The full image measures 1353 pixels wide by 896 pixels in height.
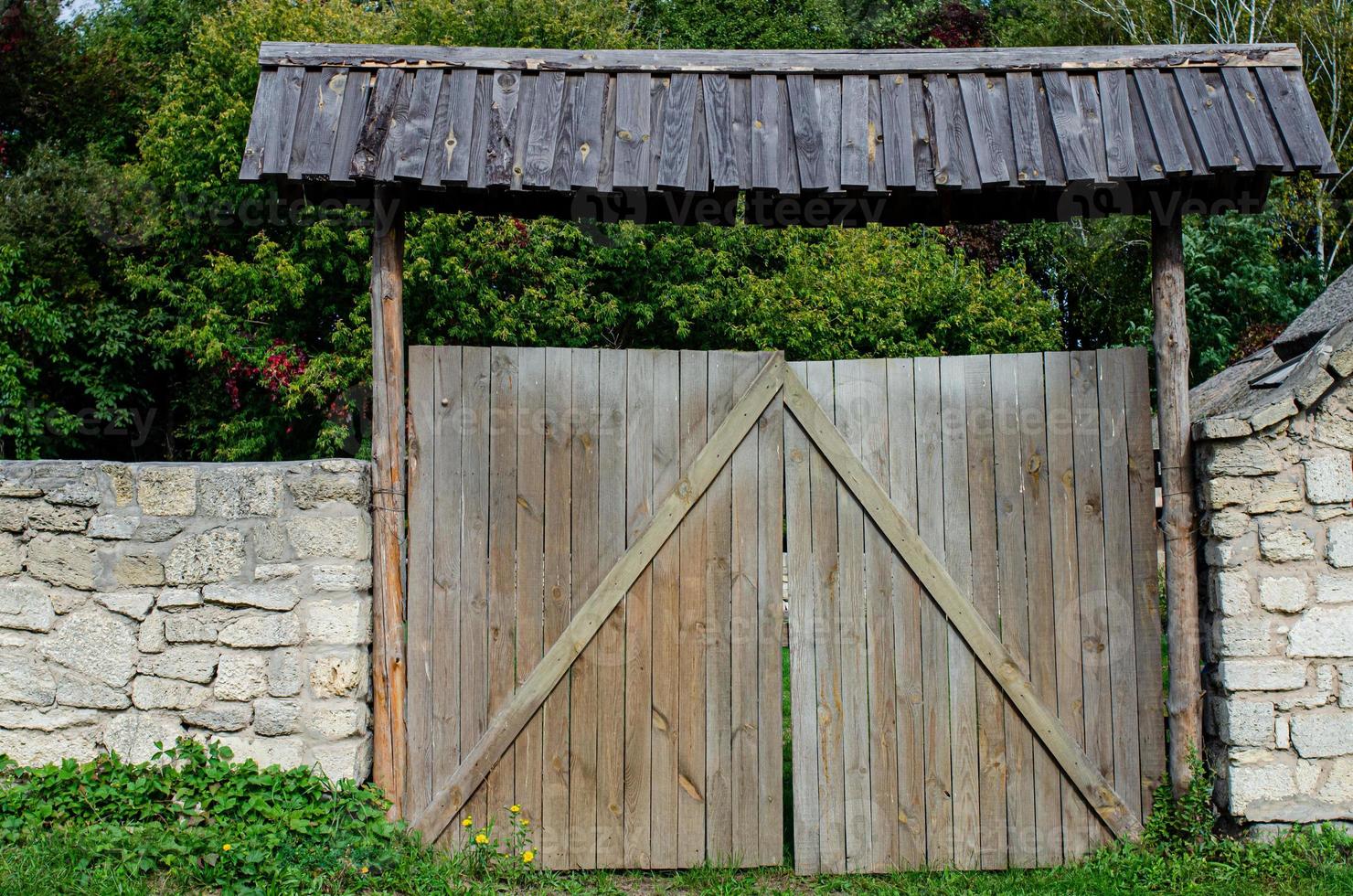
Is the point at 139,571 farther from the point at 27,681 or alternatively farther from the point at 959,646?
the point at 959,646

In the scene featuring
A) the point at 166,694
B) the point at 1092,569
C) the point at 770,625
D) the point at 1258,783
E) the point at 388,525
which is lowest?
the point at 1258,783

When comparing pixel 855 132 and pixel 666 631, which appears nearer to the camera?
pixel 855 132

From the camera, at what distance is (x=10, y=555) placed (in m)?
3.93

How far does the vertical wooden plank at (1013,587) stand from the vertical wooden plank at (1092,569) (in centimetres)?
24

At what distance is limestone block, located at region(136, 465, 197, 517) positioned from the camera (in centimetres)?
388

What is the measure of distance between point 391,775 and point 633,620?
1.16 metres

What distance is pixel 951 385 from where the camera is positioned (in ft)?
13.4

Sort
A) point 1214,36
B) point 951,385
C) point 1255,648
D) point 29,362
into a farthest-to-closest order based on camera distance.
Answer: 1. point 1214,36
2. point 29,362
3. point 951,385
4. point 1255,648

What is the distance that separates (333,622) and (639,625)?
48.6 inches

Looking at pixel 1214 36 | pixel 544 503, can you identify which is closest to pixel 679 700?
pixel 544 503

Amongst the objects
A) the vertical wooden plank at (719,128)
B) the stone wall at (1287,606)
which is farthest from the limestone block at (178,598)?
the stone wall at (1287,606)

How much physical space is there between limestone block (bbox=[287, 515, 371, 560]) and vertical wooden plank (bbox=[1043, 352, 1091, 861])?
9.47 feet

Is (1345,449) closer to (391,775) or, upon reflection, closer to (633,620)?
(633,620)

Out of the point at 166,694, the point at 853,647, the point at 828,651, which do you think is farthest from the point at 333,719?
the point at 853,647
